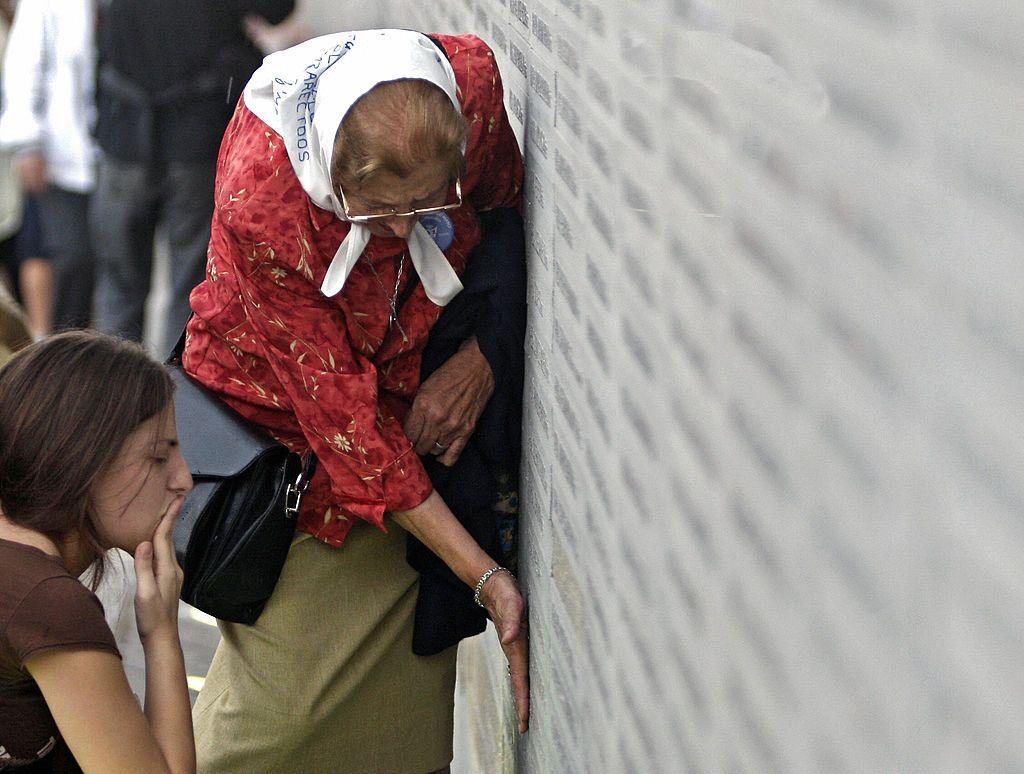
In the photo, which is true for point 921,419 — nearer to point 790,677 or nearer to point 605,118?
point 790,677

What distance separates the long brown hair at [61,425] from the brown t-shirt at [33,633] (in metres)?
0.08

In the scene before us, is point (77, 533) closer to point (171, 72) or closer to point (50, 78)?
point (171, 72)

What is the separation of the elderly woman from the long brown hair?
0.26m

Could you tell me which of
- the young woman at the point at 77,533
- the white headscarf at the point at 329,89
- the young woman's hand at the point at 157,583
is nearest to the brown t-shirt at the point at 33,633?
the young woman at the point at 77,533

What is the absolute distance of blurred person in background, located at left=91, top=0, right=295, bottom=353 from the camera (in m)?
4.97

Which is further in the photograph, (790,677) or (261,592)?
(261,592)

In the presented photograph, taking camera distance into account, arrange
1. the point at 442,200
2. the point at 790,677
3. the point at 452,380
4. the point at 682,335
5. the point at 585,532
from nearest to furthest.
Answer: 1. the point at 790,677
2. the point at 682,335
3. the point at 585,532
4. the point at 442,200
5. the point at 452,380

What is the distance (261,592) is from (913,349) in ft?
6.15

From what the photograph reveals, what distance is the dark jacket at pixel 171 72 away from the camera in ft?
16.2

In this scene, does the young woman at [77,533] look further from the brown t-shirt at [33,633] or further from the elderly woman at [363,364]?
the elderly woman at [363,364]

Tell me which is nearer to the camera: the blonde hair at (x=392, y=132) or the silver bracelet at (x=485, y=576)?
the blonde hair at (x=392, y=132)

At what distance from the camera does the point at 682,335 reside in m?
1.29

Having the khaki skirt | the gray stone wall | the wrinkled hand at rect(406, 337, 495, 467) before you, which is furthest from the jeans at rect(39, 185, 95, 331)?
the gray stone wall

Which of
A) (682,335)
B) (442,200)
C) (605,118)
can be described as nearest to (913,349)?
(682,335)
